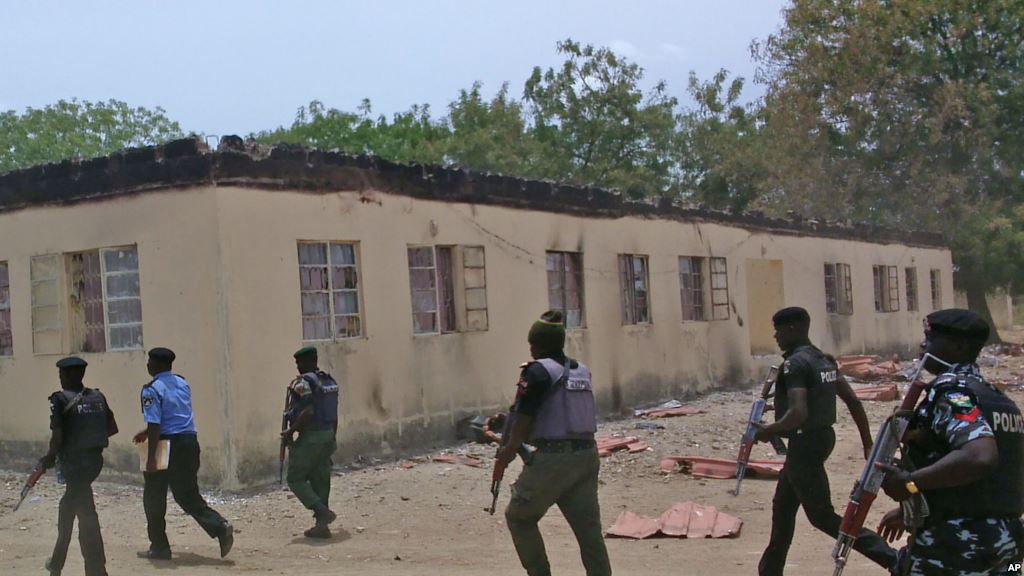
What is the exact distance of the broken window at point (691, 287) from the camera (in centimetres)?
1889

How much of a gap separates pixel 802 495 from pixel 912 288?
78.4 feet

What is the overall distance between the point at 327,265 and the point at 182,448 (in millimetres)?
4173

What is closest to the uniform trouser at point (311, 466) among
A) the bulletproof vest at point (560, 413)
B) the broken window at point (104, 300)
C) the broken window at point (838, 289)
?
the broken window at point (104, 300)

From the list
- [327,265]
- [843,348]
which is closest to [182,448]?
[327,265]

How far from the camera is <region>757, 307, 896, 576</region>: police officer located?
19.7ft

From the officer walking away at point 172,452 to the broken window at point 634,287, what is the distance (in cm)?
967

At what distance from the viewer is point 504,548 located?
852cm

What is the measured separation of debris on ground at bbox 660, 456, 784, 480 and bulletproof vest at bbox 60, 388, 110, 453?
19.3 feet

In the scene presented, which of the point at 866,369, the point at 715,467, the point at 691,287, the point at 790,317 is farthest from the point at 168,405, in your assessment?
the point at 866,369

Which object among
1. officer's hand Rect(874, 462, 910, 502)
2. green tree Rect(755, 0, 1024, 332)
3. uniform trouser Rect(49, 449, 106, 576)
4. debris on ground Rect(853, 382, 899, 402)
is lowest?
debris on ground Rect(853, 382, 899, 402)

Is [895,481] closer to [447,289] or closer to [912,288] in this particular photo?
[447,289]

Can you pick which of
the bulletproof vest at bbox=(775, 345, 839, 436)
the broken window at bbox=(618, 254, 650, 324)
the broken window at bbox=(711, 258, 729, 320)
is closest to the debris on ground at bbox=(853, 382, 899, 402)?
the broken window at bbox=(711, 258, 729, 320)

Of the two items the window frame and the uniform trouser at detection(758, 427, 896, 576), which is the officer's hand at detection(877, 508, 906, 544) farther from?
the window frame

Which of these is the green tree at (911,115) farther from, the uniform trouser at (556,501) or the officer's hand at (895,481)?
the officer's hand at (895,481)
